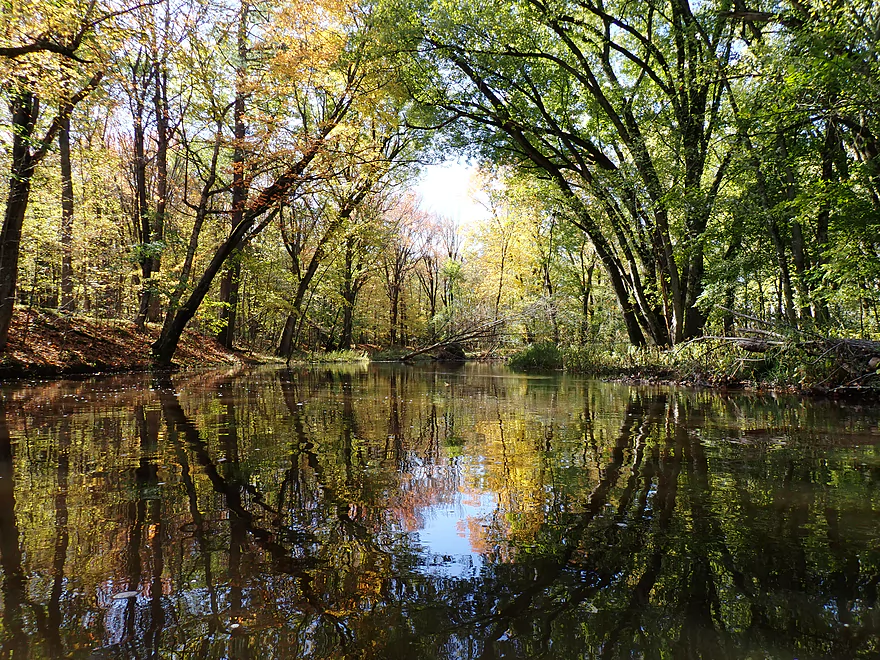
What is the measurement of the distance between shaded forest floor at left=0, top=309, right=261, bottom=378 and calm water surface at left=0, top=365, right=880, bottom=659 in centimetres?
748

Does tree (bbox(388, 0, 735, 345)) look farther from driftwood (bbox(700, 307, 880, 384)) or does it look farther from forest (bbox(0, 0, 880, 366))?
driftwood (bbox(700, 307, 880, 384))

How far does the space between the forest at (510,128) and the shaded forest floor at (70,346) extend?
0.42m

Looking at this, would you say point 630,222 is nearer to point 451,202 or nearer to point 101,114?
point 101,114

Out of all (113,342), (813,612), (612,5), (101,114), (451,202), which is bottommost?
(813,612)

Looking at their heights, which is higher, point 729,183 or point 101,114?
point 101,114

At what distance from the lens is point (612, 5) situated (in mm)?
13867

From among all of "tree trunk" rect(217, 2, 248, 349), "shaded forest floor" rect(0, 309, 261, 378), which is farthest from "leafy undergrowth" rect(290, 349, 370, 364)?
"shaded forest floor" rect(0, 309, 261, 378)

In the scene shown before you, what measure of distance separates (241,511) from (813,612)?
248cm

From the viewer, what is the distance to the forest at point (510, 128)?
8.57 m

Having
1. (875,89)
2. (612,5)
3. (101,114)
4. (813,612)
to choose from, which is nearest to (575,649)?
(813,612)

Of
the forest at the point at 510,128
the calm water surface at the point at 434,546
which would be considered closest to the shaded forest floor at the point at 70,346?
the forest at the point at 510,128

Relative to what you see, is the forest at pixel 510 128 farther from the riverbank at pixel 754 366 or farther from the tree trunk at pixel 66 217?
the riverbank at pixel 754 366

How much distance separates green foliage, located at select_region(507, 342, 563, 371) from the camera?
71.3 feet

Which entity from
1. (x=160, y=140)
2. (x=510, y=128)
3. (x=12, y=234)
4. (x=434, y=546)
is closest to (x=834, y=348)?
(x=434, y=546)
